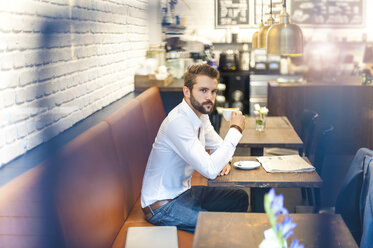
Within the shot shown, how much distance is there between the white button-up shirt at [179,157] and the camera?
1853 mm

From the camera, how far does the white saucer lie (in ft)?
6.55

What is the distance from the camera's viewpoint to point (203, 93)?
200 centimetres

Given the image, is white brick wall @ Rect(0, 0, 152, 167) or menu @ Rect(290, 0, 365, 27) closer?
white brick wall @ Rect(0, 0, 152, 167)

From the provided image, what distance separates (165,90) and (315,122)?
51.4 inches

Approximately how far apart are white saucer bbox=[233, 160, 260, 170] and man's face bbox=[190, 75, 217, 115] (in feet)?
0.97

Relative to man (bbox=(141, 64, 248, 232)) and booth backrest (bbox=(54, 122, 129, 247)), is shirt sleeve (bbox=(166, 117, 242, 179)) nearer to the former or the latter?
man (bbox=(141, 64, 248, 232))

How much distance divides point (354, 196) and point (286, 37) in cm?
77

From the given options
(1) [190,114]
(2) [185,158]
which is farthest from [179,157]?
(1) [190,114]

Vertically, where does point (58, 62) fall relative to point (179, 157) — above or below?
above

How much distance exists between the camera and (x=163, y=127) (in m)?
2.00

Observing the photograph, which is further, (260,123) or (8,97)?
(260,123)

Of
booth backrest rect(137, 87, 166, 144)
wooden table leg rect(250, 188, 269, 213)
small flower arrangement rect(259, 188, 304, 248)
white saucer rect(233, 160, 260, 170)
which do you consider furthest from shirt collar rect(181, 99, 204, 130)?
small flower arrangement rect(259, 188, 304, 248)

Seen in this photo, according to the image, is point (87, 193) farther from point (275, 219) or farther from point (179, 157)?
point (275, 219)

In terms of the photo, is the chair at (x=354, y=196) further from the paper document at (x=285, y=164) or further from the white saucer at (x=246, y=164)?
the white saucer at (x=246, y=164)
